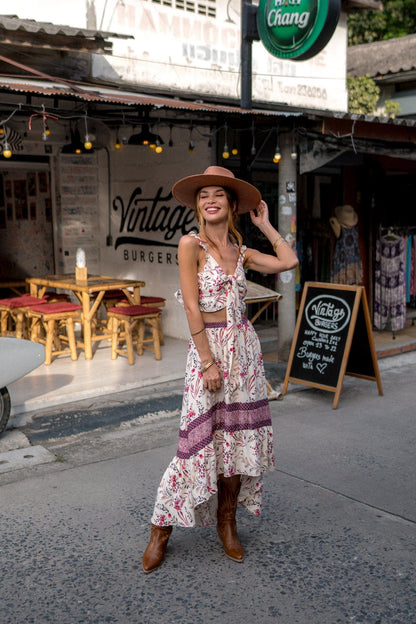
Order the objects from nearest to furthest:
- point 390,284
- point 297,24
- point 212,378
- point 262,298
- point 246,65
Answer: point 212,378
point 262,298
point 246,65
point 297,24
point 390,284

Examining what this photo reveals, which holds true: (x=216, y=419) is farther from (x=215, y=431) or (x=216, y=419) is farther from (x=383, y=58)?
(x=383, y=58)

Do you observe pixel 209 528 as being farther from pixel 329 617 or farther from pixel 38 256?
pixel 38 256

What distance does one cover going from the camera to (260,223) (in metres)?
3.91

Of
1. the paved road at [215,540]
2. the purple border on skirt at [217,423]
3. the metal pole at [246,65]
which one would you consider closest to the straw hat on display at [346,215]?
the metal pole at [246,65]

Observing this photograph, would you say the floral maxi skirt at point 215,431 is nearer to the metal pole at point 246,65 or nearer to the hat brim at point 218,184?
the hat brim at point 218,184

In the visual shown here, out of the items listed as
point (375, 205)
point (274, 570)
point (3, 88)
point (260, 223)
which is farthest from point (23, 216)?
point (274, 570)

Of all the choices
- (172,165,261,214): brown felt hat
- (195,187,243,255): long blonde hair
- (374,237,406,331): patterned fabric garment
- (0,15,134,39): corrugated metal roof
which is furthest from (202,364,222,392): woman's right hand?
(374,237,406,331): patterned fabric garment

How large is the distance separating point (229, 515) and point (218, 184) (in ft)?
6.12

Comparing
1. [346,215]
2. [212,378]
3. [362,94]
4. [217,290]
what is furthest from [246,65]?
[362,94]

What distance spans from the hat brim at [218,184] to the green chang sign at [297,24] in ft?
17.3

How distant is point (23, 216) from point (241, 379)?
8.02 m

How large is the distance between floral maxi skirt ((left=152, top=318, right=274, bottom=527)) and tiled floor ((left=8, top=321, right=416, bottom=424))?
10.9ft

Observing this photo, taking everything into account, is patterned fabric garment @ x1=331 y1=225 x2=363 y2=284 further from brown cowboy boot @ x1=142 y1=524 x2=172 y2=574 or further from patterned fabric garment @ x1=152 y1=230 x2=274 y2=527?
brown cowboy boot @ x1=142 y1=524 x2=172 y2=574

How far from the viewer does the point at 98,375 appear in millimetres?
7891
